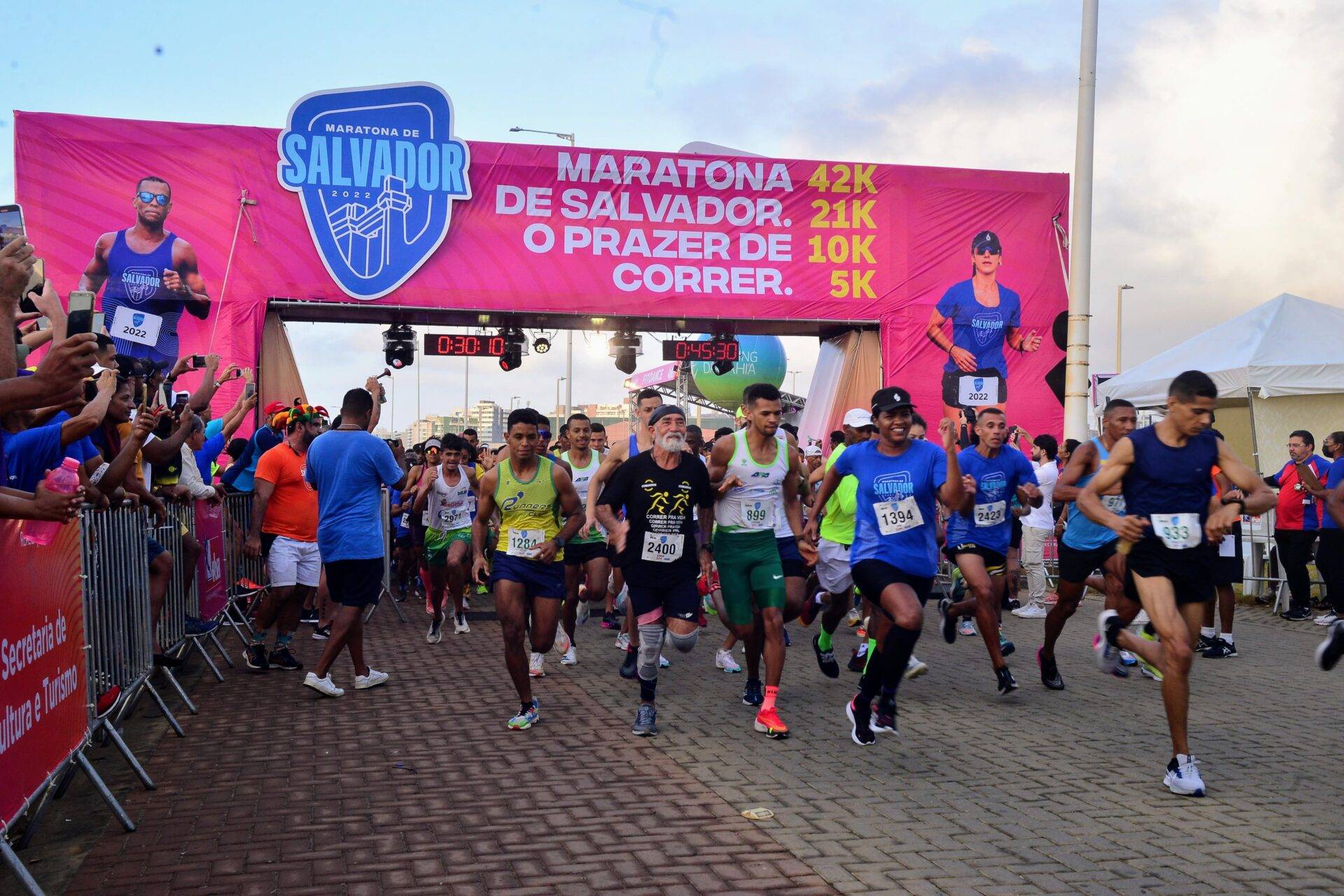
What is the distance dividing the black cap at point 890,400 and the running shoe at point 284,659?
5.47 m

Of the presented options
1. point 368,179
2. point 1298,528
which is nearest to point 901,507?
point 1298,528

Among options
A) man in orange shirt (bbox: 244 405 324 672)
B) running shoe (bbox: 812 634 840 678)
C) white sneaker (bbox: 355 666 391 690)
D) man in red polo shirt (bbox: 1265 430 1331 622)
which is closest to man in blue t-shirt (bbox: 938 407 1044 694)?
running shoe (bbox: 812 634 840 678)

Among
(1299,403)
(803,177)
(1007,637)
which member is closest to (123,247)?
(803,177)

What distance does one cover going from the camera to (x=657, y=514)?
7.47 m

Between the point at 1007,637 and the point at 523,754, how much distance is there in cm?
685

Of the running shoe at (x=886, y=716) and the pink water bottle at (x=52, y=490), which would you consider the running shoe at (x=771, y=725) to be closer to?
the running shoe at (x=886, y=716)

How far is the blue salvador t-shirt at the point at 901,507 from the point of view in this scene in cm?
714

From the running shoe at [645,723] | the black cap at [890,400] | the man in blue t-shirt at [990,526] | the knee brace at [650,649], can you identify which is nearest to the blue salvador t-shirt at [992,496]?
the man in blue t-shirt at [990,526]

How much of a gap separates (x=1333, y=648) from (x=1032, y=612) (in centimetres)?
807

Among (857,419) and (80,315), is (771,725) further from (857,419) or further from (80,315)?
(80,315)

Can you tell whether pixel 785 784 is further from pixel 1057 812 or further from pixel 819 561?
pixel 819 561

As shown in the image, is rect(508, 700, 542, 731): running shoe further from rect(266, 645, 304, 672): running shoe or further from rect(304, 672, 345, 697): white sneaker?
rect(266, 645, 304, 672): running shoe

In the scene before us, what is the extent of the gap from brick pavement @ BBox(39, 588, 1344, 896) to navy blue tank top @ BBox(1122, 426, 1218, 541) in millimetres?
1396

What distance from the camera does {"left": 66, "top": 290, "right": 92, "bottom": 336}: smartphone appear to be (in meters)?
4.06
